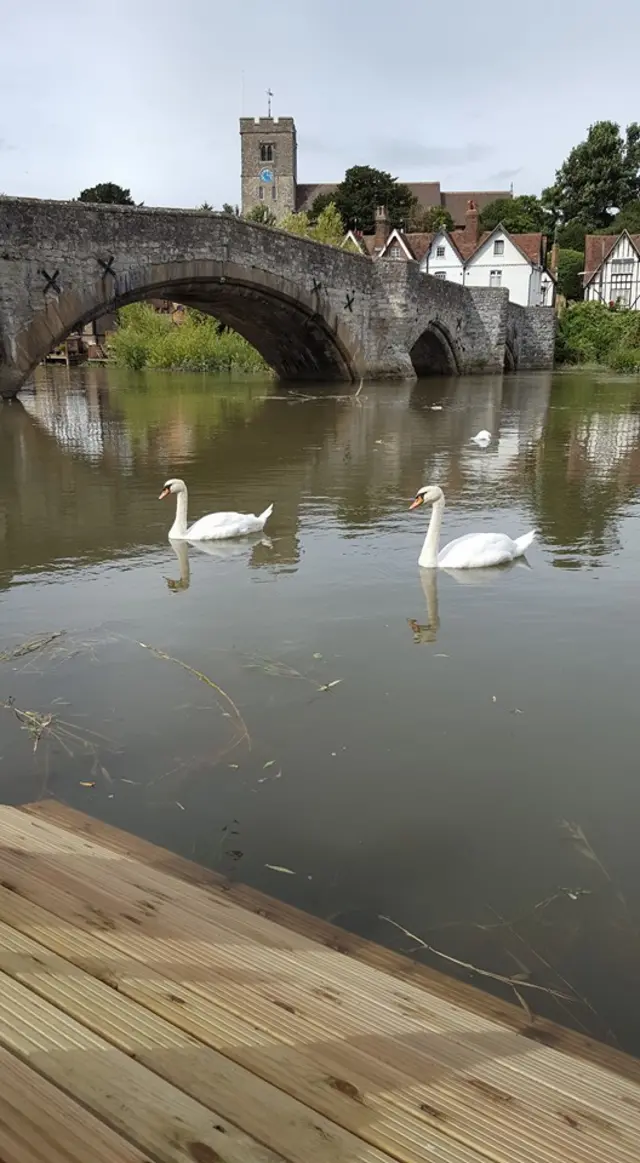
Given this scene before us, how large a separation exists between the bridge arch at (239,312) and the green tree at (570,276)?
38766mm

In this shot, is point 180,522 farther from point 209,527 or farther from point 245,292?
point 245,292

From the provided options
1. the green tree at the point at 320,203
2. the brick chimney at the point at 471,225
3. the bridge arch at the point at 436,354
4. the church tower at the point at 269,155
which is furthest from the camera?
the church tower at the point at 269,155

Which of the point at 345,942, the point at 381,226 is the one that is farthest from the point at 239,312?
the point at 345,942

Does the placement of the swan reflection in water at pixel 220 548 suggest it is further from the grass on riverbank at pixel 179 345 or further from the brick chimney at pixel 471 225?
the brick chimney at pixel 471 225

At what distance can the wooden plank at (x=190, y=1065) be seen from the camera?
1.22 metres

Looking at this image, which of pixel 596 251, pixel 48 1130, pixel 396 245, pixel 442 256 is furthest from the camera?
pixel 596 251

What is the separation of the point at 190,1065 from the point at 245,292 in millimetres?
23559

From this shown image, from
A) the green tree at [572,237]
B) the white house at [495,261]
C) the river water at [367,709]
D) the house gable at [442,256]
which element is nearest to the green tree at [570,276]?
the green tree at [572,237]

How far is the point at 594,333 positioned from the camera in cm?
4597

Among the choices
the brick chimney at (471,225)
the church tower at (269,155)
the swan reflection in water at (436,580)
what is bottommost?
the swan reflection in water at (436,580)

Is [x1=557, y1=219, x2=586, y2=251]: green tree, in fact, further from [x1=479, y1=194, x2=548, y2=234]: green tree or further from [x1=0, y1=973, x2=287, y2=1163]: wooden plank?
[x1=0, y1=973, x2=287, y2=1163]: wooden plank

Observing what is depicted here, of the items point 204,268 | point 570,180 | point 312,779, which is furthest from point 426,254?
point 312,779

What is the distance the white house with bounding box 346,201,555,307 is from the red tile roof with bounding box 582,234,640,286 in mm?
6538

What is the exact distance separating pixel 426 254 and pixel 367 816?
54.8 m
